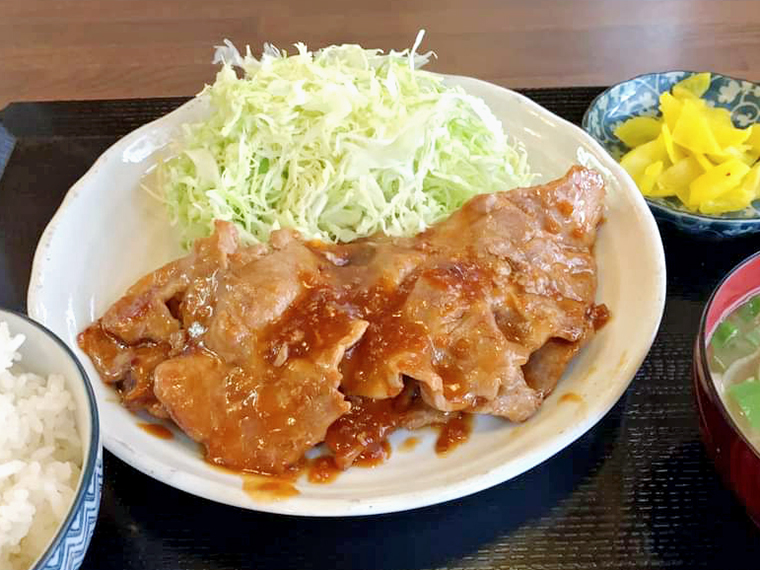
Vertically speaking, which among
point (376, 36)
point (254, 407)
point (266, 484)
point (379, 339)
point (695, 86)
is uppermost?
point (695, 86)

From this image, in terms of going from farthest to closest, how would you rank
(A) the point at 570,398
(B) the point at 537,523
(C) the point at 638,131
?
(C) the point at 638,131, (A) the point at 570,398, (B) the point at 537,523

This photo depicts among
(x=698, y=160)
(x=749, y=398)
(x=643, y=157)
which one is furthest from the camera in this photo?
(x=643, y=157)

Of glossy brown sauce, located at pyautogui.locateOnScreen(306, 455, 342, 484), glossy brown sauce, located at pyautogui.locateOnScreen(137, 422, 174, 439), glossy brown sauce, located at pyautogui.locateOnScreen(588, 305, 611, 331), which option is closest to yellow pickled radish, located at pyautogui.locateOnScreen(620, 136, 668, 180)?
glossy brown sauce, located at pyautogui.locateOnScreen(588, 305, 611, 331)

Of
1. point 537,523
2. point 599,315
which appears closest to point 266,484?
point 537,523

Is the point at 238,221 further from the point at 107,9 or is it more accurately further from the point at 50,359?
the point at 107,9

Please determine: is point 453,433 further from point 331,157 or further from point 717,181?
point 717,181

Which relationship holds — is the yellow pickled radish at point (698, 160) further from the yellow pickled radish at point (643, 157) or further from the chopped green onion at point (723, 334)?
the chopped green onion at point (723, 334)

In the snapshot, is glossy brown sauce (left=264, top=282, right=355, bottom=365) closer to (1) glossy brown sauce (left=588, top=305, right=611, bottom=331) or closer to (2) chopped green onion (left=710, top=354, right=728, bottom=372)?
(1) glossy brown sauce (left=588, top=305, right=611, bottom=331)

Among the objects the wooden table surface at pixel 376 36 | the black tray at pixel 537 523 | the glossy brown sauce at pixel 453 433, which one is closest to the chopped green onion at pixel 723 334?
the black tray at pixel 537 523
